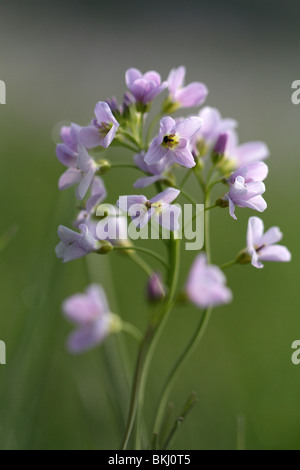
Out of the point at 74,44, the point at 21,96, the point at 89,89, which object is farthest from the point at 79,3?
the point at 21,96

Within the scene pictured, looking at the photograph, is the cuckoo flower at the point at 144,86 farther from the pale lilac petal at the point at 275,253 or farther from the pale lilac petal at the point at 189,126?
the pale lilac petal at the point at 275,253

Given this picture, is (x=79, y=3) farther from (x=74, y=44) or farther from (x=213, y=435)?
(x=213, y=435)

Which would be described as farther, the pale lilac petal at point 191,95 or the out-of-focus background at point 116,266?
the out-of-focus background at point 116,266

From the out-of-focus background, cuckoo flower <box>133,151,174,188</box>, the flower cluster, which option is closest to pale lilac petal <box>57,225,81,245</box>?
the flower cluster

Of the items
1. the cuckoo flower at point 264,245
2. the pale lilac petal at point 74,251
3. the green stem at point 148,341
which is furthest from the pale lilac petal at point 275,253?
the pale lilac petal at point 74,251

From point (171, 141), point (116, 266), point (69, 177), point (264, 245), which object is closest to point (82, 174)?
point (69, 177)
